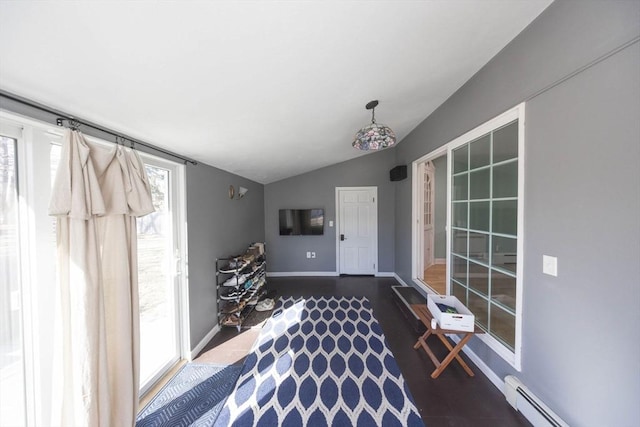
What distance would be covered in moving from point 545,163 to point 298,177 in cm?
386

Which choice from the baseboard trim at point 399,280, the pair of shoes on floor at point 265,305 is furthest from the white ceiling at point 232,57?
the baseboard trim at point 399,280

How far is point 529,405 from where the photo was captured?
1.41 m

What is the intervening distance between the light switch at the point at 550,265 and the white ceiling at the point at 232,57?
1.53 meters

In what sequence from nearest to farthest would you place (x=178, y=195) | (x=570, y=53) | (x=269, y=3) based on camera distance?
(x=269, y=3) < (x=570, y=53) < (x=178, y=195)

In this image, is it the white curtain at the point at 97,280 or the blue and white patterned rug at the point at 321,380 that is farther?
the blue and white patterned rug at the point at 321,380

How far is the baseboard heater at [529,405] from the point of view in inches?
50.2

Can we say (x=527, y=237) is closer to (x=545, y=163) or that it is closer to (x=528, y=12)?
(x=545, y=163)

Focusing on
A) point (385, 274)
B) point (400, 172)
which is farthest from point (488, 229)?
point (385, 274)

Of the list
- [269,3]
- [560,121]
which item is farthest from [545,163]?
[269,3]

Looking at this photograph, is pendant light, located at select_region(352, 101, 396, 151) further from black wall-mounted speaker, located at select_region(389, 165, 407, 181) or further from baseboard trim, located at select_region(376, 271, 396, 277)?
baseboard trim, located at select_region(376, 271, 396, 277)

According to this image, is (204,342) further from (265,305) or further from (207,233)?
(207,233)

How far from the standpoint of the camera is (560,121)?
48.6 inches

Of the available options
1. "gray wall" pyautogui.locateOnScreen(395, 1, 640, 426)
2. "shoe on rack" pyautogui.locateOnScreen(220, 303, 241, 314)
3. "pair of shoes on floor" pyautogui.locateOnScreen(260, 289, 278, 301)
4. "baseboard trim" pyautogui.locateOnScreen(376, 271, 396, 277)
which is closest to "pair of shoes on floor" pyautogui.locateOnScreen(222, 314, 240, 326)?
"shoe on rack" pyautogui.locateOnScreen(220, 303, 241, 314)

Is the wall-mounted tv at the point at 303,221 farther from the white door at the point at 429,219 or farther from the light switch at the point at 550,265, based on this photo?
the light switch at the point at 550,265
